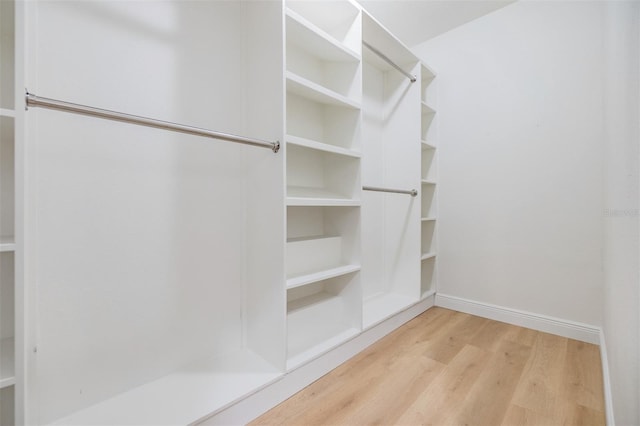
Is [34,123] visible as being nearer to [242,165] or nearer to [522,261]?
[242,165]

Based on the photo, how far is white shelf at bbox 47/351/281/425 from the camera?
3.34ft

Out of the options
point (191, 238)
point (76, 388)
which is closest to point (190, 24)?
point (191, 238)

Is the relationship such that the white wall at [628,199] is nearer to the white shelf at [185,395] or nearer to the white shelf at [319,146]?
the white shelf at [319,146]

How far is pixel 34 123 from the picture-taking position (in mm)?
962

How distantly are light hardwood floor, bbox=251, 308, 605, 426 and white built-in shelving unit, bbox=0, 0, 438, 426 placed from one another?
136mm

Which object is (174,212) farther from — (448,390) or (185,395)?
(448,390)

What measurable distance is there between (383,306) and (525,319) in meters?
1.04

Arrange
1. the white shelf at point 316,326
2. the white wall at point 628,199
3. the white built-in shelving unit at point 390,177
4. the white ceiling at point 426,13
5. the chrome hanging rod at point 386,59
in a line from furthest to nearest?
the white built-in shelving unit at point 390,177 → the white ceiling at point 426,13 → the chrome hanging rod at point 386,59 → the white shelf at point 316,326 → the white wall at point 628,199

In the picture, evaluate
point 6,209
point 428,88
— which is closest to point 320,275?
point 6,209

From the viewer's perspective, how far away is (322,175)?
6.14ft

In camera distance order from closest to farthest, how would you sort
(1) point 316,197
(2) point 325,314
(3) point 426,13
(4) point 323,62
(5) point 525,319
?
1. (1) point 316,197
2. (2) point 325,314
3. (4) point 323,62
4. (5) point 525,319
5. (3) point 426,13

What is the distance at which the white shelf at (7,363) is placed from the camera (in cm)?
72

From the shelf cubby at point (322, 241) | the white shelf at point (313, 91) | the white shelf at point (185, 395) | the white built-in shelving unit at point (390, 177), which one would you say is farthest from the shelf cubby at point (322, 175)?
the white shelf at point (185, 395)

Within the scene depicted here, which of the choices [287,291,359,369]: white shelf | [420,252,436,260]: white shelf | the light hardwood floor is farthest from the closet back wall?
[420,252,436,260]: white shelf
